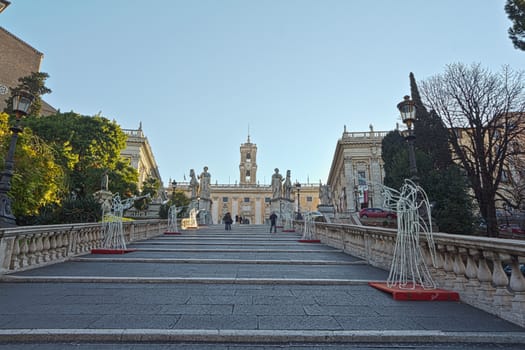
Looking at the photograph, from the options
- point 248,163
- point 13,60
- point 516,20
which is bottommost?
point 516,20

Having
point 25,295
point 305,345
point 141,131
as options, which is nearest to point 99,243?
point 25,295

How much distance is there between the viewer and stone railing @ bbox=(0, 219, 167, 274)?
5508mm

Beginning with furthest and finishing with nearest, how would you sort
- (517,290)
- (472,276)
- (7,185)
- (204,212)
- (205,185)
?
1. (205,185)
2. (204,212)
3. (7,185)
4. (472,276)
5. (517,290)

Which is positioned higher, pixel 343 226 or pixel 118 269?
pixel 343 226

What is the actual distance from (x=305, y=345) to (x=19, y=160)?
569 inches

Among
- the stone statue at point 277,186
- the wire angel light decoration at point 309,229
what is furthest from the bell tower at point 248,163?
the wire angel light decoration at point 309,229

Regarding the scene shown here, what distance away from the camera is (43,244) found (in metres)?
6.57

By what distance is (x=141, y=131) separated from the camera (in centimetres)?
4997

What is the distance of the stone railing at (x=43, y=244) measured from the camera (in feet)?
18.1

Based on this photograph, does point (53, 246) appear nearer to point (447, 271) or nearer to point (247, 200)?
point (447, 271)

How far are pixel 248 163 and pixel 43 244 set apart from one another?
75030 millimetres

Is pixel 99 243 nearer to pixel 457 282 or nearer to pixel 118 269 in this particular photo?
pixel 118 269

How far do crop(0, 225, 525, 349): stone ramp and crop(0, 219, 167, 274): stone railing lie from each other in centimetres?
35

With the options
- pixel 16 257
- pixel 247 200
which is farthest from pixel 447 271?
pixel 247 200
